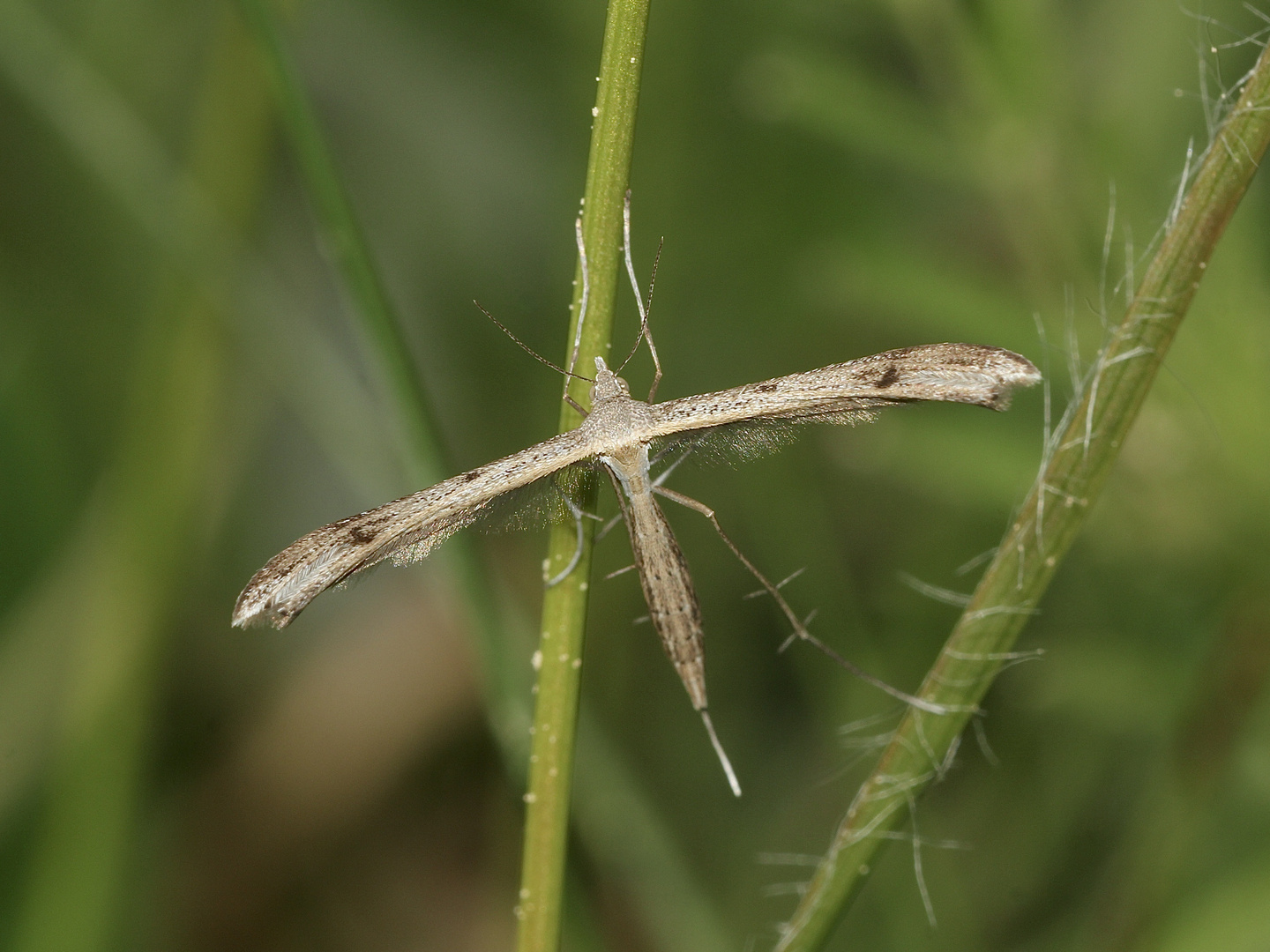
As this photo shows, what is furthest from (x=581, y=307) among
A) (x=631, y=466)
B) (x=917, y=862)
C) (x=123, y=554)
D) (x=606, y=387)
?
(x=123, y=554)

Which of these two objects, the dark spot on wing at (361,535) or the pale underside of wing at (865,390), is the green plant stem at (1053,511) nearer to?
the pale underside of wing at (865,390)

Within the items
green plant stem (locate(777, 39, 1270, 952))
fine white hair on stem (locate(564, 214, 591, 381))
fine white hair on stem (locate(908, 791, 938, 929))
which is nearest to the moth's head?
fine white hair on stem (locate(564, 214, 591, 381))

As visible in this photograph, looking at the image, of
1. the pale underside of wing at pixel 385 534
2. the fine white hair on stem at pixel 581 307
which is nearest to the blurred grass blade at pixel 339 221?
the pale underside of wing at pixel 385 534

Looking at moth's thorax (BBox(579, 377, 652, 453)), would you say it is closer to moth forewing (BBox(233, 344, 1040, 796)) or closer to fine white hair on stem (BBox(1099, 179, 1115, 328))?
moth forewing (BBox(233, 344, 1040, 796))

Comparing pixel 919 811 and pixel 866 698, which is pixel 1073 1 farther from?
pixel 919 811

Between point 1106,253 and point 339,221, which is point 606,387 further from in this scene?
point 1106,253

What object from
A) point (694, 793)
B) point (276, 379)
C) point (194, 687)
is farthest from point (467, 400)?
point (694, 793)
